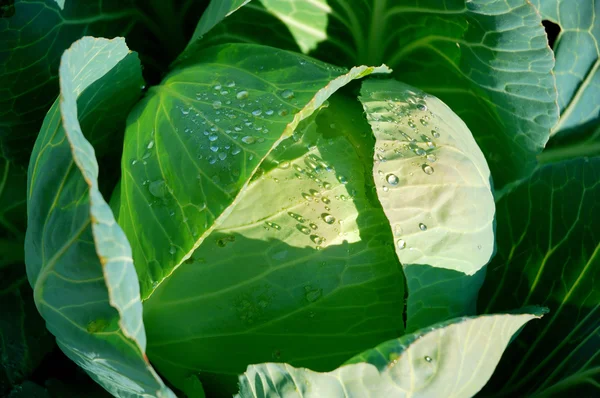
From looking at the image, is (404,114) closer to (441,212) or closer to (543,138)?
(441,212)

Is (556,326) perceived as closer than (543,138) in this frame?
No

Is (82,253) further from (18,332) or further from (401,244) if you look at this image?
(18,332)

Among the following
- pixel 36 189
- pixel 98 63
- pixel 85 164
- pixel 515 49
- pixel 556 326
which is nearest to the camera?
pixel 85 164

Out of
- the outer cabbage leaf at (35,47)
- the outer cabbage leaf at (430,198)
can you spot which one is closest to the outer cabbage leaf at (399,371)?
the outer cabbage leaf at (430,198)

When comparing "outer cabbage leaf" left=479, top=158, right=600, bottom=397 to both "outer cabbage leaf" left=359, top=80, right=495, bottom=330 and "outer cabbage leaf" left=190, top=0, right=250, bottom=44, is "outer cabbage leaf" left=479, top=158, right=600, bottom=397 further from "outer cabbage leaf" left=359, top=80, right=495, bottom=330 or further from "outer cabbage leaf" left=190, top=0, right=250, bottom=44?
"outer cabbage leaf" left=190, top=0, right=250, bottom=44

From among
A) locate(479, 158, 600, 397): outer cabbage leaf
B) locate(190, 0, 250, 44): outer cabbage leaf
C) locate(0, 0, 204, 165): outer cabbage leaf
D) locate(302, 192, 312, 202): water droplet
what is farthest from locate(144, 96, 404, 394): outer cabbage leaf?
locate(0, 0, 204, 165): outer cabbage leaf

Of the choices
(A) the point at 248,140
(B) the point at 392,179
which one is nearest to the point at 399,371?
(B) the point at 392,179

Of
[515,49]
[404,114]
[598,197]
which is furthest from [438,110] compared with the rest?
[598,197]

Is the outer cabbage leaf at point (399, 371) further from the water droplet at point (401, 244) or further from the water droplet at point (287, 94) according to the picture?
the water droplet at point (287, 94)
